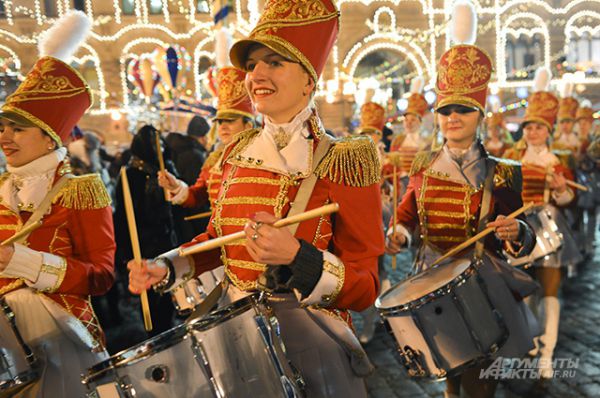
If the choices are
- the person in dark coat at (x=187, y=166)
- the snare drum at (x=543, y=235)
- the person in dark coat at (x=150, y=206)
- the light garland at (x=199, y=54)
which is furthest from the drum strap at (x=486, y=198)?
the light garland at (x=199, y=54)

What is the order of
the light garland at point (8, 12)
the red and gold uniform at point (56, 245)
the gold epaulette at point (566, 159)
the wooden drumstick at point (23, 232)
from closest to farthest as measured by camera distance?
the wooden drumstick at point (23, 232)
the red and gold uniform at point (56, 245)
the gold epaulette at point (566, 159)
the light garland at point (8, 12)

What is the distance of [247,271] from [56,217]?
136 centimetres

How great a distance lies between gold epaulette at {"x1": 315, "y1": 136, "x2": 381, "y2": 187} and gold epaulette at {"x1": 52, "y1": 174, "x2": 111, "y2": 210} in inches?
59.4

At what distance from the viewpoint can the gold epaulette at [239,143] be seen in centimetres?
280

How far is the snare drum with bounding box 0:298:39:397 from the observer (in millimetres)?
2876

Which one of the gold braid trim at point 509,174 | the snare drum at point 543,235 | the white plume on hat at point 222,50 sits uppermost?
the white plume on hat at point 222,50

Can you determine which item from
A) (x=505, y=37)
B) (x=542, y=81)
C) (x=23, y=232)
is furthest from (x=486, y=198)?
(x=505, y=37)

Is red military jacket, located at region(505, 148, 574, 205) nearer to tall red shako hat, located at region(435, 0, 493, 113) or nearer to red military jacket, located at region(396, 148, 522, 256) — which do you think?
tall red shako hat, located at region(435, 0, 493, 113)

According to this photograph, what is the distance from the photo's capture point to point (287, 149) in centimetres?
261

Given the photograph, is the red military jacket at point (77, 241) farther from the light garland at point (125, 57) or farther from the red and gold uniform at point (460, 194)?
the light garland at point (125, 57)

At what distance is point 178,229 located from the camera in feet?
24.1

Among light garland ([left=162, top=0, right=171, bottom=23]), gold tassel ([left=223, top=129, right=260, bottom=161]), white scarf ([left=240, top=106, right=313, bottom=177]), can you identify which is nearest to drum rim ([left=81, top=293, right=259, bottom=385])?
white scarf ([left=240, top=106, right=313, bottom=177])

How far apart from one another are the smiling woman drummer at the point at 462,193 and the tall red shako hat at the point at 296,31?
68.7 inches

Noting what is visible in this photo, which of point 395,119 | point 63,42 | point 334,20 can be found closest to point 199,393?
point 334,20
